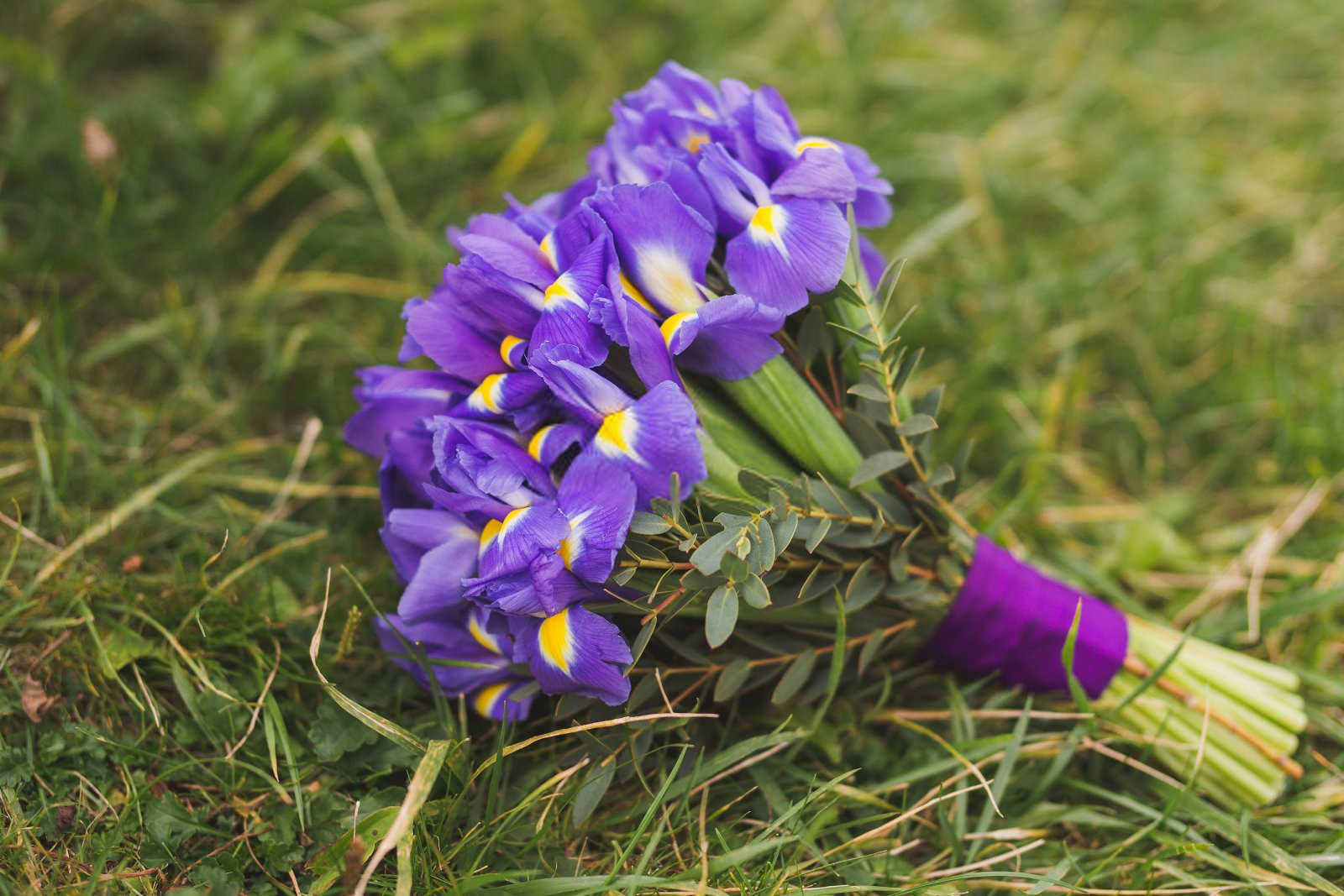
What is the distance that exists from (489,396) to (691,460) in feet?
1.07

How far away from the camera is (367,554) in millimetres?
2080

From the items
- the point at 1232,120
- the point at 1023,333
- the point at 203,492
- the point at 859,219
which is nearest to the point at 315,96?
the point at 203,492

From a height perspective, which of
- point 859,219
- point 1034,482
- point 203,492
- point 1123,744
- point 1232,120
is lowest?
point 1123,744

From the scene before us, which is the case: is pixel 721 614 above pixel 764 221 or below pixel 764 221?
below

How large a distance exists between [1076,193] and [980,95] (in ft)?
1.53

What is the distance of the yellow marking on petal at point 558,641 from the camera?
4.79ft

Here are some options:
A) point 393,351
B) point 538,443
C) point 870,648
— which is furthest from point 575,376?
point 393,351

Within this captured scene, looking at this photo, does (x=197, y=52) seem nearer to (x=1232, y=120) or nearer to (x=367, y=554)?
(x=367, y=554)

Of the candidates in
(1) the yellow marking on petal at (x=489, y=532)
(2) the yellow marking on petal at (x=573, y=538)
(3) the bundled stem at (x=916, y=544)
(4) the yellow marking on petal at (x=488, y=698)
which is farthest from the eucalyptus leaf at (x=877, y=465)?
(4) the yellow marking on petal at (x=488, y=698)

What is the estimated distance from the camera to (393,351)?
246cm

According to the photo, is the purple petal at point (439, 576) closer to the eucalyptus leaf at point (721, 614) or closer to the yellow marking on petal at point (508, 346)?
the yellow marking on petal at point (508, 346)

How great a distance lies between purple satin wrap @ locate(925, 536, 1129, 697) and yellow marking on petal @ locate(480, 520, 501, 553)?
0.84 metres

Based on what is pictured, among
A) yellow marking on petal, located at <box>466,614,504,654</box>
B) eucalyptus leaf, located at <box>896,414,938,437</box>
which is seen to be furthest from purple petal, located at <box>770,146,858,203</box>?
yellow marking on petal, located at <box>466,614,504,654</box>

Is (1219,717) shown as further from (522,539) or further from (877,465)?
(522,539)
